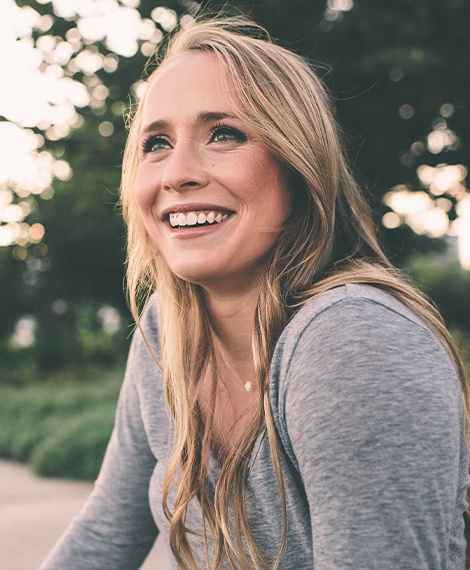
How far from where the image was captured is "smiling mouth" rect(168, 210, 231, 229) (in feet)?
5.13

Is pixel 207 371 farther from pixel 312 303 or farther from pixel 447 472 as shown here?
pixel 447 472

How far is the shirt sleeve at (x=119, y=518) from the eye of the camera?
183 cm

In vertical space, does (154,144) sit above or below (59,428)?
above

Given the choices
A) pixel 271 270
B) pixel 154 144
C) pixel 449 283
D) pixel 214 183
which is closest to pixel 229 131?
pixel 214 183

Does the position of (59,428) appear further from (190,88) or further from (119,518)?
(190,88)

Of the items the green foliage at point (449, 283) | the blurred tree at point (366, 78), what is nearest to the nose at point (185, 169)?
the blurred tree at point (366, 78)

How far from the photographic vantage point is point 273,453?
1265 mm

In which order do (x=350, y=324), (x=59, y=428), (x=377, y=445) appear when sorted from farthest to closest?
(x=59, y=428), (x=350, y=324), (x=377, y=445)

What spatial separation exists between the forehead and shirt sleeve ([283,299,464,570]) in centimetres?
68

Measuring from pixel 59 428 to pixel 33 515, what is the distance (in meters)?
2.04

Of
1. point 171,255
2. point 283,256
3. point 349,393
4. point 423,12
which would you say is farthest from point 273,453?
point 423,12

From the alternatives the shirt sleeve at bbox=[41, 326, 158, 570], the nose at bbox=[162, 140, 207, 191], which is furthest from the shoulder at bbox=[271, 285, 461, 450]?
the shirt sleeve at bbox=[41, 326, 158, 570]

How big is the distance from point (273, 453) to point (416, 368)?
1.12 feet

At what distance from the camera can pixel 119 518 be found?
185cm
